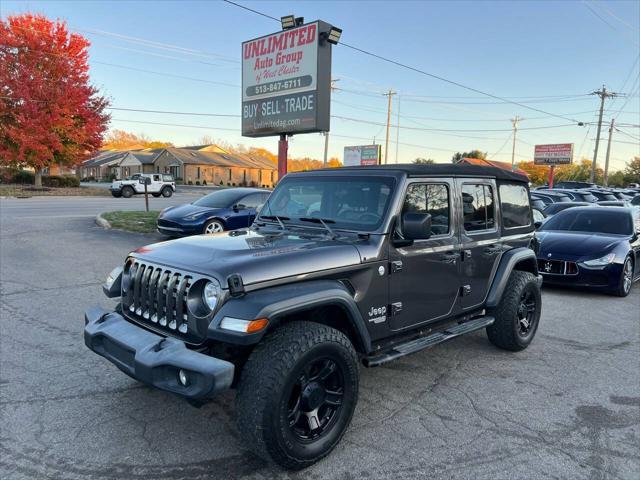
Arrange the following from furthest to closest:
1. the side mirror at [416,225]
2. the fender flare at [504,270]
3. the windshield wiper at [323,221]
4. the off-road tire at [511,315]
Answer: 1. the off-road tire at [511,315]
2. the fender flare at [504,270]
3. the windshield wiper at [323,221]
4. the side mirror at [416,225]

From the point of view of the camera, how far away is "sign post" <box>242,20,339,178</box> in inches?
490

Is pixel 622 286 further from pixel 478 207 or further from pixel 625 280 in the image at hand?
pixel 478 207

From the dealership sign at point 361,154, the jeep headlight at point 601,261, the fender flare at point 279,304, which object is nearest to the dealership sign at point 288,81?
the jeep headlight at point 601,261

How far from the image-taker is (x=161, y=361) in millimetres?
2686

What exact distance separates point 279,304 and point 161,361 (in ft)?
2.39

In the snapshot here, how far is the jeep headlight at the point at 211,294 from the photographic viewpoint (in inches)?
112

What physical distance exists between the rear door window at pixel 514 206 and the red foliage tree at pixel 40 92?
33.8 meters

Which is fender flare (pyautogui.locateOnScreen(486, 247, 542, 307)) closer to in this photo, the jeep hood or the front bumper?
the jeep hood

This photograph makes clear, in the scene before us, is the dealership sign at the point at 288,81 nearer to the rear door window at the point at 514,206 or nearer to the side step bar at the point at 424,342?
the rear door window at the point at 514,206

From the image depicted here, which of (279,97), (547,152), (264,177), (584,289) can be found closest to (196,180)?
(264,177)

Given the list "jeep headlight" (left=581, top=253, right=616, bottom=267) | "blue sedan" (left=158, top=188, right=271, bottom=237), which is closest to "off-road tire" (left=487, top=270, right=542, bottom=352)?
"jeep headlight" (left=581, top=253, right=616, bottom=267)

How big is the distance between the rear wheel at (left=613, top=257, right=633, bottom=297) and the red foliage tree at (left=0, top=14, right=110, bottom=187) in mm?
33988

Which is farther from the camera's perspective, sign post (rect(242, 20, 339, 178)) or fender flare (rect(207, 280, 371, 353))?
sign post (rect(242, 20, 339, 178))

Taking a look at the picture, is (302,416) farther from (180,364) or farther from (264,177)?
(264,177)
